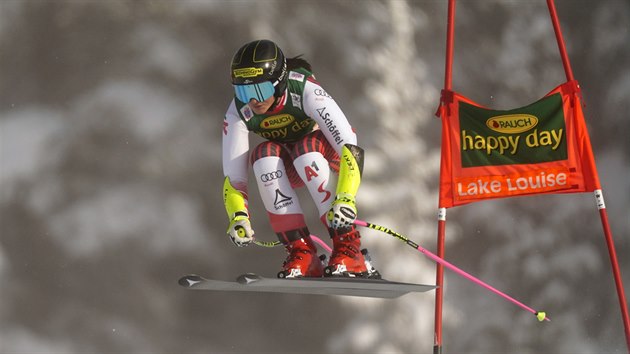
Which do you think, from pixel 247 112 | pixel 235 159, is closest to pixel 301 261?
pixel 235 159

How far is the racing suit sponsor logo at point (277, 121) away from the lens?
198 inches

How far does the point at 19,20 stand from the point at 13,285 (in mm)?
1749

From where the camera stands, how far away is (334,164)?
16.8 feet

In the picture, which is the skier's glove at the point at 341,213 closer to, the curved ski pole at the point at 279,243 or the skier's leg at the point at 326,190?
the skier's leg at the point at 326,190

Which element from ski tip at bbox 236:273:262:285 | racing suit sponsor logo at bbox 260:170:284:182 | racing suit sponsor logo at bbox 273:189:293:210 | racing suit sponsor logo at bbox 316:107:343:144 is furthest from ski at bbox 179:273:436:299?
racing suit sponsor logo at bbox 316:107:343:144

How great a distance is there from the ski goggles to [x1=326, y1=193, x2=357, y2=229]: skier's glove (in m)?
0.62

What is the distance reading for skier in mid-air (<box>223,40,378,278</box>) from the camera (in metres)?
4.85

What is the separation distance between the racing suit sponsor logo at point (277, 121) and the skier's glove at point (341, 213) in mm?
519

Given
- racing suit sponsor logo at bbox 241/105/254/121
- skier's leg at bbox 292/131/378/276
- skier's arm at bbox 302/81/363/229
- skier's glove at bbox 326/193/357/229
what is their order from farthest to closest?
racing suit sponsor logo at bbox 241/105/254/121
skier's leg at bbox 292/131/378/276
skier's arm at bbox 302/81/363/229
skier's glove at bbox 326/193/357/229

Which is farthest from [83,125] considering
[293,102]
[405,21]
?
[405,21]

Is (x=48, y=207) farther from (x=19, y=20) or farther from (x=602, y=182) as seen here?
(x=602, y=182)


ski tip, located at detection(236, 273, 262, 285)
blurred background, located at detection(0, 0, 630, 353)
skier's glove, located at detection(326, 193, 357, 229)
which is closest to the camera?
ski tip, located at detection(236, 273, 262, 285)

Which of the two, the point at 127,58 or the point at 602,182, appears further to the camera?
the point at 602,182

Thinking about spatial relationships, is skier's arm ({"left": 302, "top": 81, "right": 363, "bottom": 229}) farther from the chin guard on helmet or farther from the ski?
the ski
